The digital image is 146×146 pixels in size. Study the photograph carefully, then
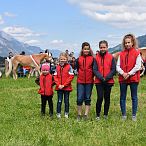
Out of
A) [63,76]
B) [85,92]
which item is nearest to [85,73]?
[85,92]

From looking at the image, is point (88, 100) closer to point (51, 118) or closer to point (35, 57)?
point (51, 118)

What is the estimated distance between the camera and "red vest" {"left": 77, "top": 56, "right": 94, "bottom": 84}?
364 inches

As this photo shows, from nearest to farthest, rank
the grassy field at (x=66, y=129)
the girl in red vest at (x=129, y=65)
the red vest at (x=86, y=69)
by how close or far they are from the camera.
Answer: the grassy field at (x=66, y=129) → the girl in red vest at (x=129, y=65) → the red vest at (x=86, y=69)

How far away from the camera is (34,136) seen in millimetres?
7047

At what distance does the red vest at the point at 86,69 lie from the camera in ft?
30.3

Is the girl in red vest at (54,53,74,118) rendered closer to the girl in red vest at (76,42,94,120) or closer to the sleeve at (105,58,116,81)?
the girl in red vest at (76,42,94,120)

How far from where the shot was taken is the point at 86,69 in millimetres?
9234

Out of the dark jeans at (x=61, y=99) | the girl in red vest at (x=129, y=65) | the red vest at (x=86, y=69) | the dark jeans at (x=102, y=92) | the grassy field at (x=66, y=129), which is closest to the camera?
the grassy field at (x=66, y=129)

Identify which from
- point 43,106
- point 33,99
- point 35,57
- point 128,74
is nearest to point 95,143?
point 128,74

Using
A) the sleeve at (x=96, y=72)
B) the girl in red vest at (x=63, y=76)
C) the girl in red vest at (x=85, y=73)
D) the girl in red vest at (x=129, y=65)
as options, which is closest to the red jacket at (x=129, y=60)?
the girl in red vest at (x=129, y=65)

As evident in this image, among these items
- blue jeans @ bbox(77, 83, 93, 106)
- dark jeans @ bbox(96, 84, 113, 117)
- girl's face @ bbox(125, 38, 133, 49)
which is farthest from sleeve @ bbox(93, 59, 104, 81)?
girl's face @ bbox(125, 38, 133, 49)

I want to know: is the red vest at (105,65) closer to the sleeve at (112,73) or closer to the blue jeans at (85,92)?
the sleeve at (112,73)

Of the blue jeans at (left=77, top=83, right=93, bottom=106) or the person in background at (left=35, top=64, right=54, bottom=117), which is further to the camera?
the person in background at (left=35, top=64, right=54, bottom=117)

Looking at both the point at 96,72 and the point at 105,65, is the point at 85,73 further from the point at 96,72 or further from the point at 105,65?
the point at 105,65
